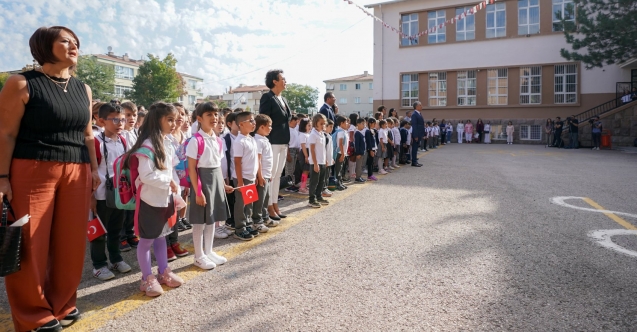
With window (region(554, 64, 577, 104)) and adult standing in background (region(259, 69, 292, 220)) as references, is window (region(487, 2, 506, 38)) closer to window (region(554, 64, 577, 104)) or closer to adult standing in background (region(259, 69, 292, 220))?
window (region(554, 64, 577, 104))

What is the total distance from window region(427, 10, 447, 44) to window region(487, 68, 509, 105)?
4.16 meters

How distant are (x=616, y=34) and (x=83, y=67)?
54.2 metres

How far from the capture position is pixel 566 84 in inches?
1014

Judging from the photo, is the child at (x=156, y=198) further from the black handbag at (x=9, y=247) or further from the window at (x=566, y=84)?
the window at (x=566, y=84)

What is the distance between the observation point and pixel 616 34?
1881 centimetres

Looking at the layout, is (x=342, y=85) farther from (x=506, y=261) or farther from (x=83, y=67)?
(x=506, y=261)

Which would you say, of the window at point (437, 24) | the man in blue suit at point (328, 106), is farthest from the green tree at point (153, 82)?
the man in blue suit at point (328, 106)

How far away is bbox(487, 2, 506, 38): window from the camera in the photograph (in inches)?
1073

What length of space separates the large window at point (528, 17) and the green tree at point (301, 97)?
6583 cm

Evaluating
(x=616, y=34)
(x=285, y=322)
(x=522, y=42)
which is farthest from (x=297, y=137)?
(x=522, y=42)

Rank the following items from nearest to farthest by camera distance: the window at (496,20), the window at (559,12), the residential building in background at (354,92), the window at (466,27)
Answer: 1. the window at (559,12)
2. the window at (496,20)
3. the window at (466,27)
4. the residential building in background at (354,92)

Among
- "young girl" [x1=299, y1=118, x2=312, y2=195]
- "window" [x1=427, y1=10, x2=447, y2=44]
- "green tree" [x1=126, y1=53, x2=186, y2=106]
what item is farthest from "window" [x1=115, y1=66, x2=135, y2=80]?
"young girl" [x1=299, y1=118, x2=312, y2=195]

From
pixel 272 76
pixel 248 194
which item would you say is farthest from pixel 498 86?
pixel 248 194

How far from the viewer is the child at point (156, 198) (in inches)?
131
